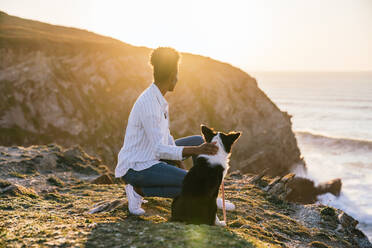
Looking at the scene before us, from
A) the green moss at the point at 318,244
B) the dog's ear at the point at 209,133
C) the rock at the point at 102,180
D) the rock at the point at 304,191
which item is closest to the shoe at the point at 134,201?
the dog's ear at the point at 209,133

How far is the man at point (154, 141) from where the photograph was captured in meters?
5.00

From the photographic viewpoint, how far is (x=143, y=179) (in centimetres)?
534

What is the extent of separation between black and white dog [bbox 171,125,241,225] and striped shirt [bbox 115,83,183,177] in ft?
1.57

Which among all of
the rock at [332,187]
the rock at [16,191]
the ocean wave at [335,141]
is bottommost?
the ocean wave at [335,141]

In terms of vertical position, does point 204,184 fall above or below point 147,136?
below

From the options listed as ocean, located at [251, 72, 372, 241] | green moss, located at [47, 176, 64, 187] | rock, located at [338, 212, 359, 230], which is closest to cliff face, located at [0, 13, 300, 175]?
ocean, located at [251, 72, 372, 241]

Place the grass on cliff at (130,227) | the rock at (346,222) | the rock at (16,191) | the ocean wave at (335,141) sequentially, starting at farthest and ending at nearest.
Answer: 1. the ocean wave at (335,141)
2. the rock at (346,222)
3. the rock at (16,191)
4. the grass on cliff at (130,227)

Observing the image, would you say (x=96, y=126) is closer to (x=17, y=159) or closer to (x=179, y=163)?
(x=17, y=159)

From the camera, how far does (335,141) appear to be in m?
55.0

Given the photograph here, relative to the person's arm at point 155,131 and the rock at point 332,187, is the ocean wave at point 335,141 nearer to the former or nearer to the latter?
the rock at point 332,187

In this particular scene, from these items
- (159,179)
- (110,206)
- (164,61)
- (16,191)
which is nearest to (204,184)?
(159,179)

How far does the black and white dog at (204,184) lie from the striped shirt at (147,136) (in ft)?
1.57

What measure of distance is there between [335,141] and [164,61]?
57132mm

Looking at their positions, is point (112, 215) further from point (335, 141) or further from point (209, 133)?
point (335, 141)
